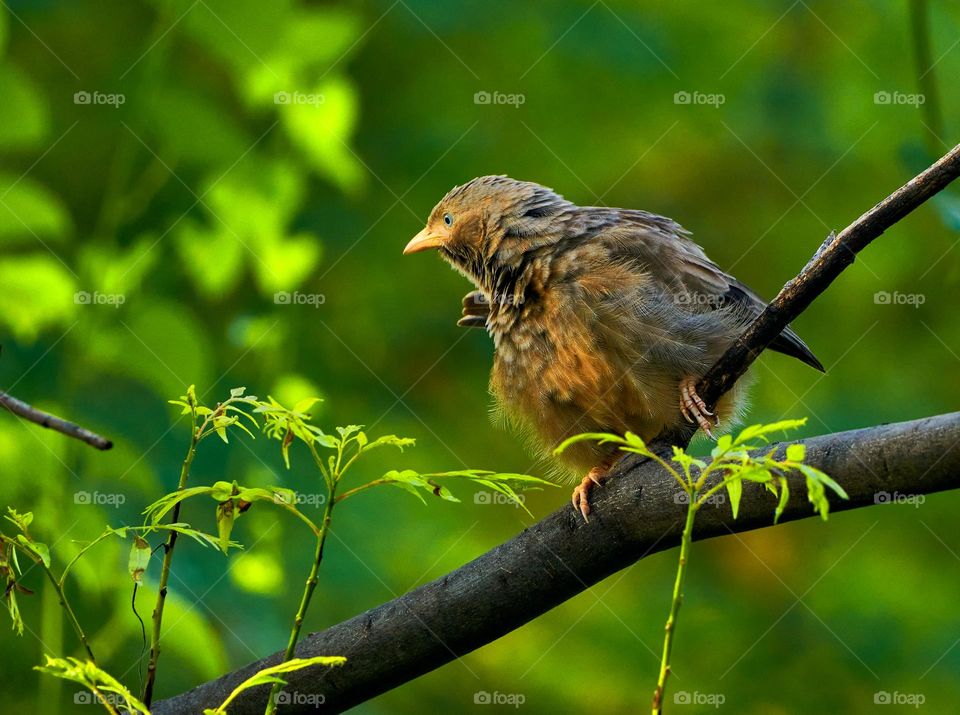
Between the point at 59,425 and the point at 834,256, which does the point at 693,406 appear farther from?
the point at 59,425

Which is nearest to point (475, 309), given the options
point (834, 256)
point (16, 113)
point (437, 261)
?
point (437, 261)

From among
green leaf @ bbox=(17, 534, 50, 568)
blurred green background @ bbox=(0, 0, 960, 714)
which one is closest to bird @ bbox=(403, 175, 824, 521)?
blurred green background @ bbox=(0, 0, 960, 714)

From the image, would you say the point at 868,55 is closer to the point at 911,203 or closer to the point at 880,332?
the point at 880,332

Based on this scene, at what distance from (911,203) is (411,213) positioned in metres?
3.23

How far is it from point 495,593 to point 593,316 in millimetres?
1374

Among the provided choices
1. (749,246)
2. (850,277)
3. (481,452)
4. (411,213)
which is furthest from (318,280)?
(850,277)

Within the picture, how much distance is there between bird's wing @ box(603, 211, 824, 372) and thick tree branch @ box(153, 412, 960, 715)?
128 centimetres

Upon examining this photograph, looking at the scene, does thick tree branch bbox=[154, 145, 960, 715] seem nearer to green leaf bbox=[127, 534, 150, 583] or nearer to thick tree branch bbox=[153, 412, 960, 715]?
thick tree branch bbox=[153, 412, 960, 715]

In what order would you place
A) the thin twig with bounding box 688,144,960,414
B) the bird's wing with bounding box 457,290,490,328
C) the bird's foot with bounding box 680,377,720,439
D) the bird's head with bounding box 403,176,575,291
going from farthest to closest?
the bird's wing with bounding box 457,290,490,328, the bird's head with bounding box 403,176,575,291, the bird's foot with bounding box 680,377,720,439, the thin twig with bounding box 688,144,960,414

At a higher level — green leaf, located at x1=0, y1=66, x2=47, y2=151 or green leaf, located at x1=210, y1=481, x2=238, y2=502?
green leaf, located at x1=0, y1=66, x2=47, y2=151

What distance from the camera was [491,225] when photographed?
4332 mm

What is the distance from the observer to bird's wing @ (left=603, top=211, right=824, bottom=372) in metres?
4.05

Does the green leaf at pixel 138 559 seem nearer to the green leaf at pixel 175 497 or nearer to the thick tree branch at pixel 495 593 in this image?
the green leaf at pixel 175 497

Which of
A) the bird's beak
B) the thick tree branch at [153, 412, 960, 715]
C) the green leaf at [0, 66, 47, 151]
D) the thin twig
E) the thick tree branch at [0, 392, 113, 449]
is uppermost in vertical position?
the green leaf at [0, 66, 47, 151]
